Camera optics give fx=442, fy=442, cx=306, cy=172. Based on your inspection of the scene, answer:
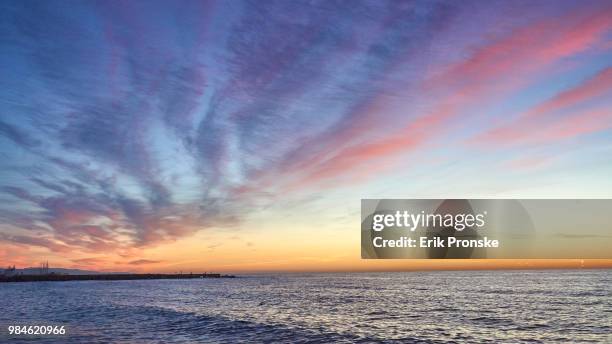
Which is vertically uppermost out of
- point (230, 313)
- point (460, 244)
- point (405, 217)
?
point (405, 217)

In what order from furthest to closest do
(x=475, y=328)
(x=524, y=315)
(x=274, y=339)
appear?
1. (x=524, y=315)
2. (x=475, y=328)
3. (x=274, y=339)

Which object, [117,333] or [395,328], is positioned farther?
[395,328]

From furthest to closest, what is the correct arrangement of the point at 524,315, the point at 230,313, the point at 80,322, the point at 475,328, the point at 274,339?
the point at 230,313, the point at 524,315, the point at 80,322, the point at 475,328, the point at 274,339

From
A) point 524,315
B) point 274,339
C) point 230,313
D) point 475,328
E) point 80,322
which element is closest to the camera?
point 274,339

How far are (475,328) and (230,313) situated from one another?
98.2 ft

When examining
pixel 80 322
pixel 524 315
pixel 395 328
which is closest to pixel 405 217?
pixel 395 328

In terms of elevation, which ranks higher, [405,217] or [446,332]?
[405,217]

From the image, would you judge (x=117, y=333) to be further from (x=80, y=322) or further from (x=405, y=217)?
(x=405, y=217)

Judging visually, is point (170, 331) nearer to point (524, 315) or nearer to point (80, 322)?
point (80, 322)

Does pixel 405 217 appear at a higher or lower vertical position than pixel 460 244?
higher

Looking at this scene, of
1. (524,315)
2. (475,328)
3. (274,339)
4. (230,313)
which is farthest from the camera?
(230,313)

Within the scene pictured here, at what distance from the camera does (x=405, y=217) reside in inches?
1709

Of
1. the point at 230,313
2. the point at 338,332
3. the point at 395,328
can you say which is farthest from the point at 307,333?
the point at 230,313

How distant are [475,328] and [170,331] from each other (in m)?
28.6
